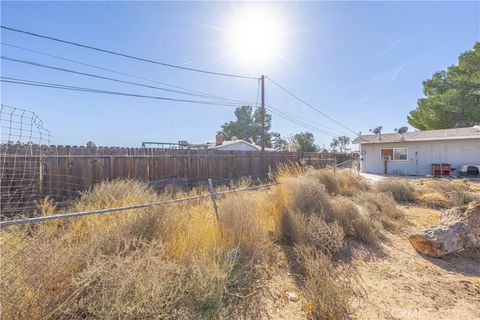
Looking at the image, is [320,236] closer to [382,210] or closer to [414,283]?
[414,283]

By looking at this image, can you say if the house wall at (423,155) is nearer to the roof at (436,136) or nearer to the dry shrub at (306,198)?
the roof at (436,136)

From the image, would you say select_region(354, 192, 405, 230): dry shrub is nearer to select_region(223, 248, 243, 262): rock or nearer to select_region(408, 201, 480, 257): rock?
select_region(408, 201, 480, 257): rock

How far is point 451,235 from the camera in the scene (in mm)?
3916

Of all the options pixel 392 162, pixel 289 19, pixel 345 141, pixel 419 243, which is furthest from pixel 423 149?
pixel 345 141

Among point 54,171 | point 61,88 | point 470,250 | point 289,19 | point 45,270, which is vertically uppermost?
point 289,19

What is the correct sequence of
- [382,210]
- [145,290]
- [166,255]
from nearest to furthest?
[145,290] → [166,255] → [382,210]

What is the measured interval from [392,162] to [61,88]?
841 inches

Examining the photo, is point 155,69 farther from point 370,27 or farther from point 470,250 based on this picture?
point 470,250

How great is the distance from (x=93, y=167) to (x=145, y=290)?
6156mm

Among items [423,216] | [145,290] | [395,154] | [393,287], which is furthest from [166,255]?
[395,154]

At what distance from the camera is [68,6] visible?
6641mm

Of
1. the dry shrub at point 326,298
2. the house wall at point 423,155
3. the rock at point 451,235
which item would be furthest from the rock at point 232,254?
the house wall at point 423,155

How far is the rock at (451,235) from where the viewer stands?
3.81 metres

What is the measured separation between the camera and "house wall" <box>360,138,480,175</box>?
535 inches
